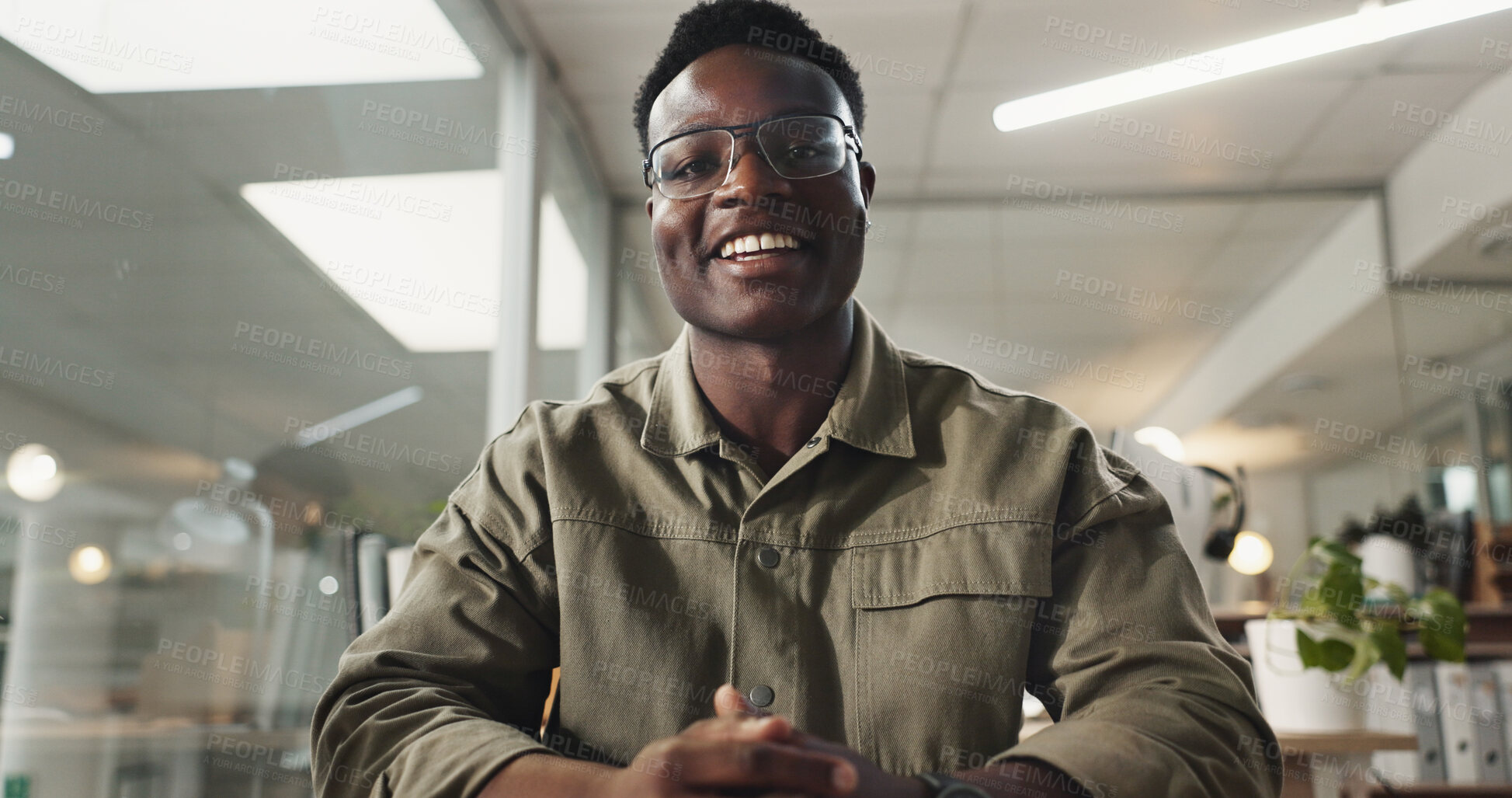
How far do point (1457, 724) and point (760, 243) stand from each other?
281 centimetres

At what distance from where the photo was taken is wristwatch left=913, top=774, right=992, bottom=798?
81cm

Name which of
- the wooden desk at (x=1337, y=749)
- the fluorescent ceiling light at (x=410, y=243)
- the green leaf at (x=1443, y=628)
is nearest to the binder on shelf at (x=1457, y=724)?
the green leaf at (x=1443, y=628)

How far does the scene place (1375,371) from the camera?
5625 mm

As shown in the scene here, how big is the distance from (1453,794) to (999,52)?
2.46 m

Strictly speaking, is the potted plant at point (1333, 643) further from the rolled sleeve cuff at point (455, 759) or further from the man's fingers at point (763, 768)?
the rolled sleeve cuff at point (455, 759)

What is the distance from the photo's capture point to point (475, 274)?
290 cm

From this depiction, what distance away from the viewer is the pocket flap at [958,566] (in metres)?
1.02

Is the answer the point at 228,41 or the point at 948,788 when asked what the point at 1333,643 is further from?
the point at 228,41

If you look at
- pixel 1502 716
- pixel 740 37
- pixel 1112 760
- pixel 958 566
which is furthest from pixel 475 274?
pixel 1502 716

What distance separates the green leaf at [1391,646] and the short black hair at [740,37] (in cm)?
144

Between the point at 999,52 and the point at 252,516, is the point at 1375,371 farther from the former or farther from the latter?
the point at 252,516

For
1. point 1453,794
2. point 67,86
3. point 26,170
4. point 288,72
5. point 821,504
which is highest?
point 288,72

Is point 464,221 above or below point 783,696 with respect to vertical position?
above

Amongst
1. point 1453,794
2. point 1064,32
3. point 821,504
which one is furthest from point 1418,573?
point 821,504
